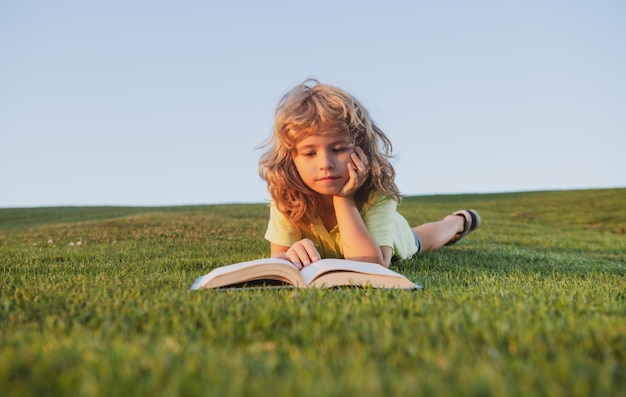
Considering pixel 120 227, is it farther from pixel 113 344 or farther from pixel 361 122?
pixel 113 344

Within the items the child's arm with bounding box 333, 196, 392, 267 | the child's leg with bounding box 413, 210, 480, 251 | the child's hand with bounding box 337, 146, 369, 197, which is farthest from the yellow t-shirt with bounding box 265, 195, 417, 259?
the child's leg with bounding box 413, 210, 480, 251

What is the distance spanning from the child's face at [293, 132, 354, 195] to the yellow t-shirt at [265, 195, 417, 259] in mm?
584

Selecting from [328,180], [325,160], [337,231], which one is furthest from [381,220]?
[325,160]

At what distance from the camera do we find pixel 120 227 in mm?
11078

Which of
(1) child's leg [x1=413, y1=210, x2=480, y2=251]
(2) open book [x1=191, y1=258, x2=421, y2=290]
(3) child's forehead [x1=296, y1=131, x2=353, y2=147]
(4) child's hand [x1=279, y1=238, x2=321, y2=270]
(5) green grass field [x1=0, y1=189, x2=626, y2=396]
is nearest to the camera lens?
(5) green grass field [x1=0, y1=189, x2=626, y2=396]

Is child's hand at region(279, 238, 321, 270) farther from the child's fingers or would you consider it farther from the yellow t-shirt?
the yellow t-shirt

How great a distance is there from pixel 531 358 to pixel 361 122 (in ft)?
11.6

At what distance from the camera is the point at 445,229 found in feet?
24.0

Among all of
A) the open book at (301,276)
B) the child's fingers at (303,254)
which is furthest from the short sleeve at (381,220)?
the open book at (301,276)

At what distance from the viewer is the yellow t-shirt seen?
512cm

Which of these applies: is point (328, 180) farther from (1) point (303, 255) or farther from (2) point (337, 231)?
(2) point (337, 231)

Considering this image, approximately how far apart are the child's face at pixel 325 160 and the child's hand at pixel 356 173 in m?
0.05

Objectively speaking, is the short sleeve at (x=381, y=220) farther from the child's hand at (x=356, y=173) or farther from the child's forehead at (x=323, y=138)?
the child's forehead at (x=323, y=138)

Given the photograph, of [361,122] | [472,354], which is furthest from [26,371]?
[361,122]
